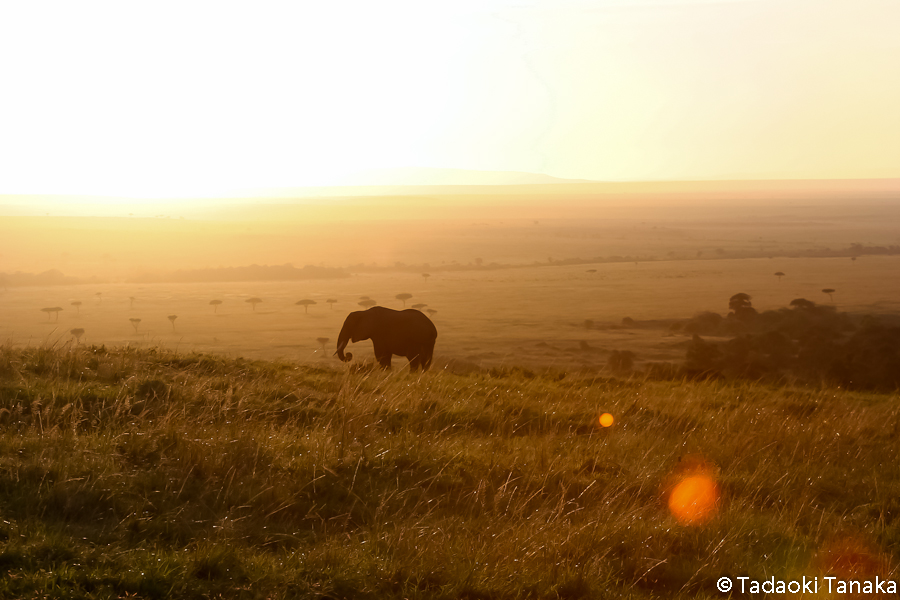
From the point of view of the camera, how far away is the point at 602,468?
5.81 m

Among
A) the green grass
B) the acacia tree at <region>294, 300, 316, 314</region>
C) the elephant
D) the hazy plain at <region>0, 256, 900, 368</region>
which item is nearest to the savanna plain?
the green grass

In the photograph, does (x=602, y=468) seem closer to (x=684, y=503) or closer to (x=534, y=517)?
(x=684, y=503)

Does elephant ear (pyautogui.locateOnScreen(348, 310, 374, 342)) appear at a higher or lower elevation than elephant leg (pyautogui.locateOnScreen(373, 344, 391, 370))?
higher

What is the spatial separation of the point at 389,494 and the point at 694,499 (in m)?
2.24

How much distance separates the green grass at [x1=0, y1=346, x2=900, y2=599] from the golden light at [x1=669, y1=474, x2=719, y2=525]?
90 millimetres

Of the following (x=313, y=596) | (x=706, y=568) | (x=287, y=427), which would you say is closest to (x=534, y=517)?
(x=706, y=568)

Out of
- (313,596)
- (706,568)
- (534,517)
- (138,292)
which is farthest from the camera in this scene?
(138,292)

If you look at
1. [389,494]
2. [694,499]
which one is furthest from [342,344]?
[694,499]

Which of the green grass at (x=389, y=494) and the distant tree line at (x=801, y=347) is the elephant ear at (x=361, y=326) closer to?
the green grass at (x=389, y=494)

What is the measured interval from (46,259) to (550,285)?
6609cm

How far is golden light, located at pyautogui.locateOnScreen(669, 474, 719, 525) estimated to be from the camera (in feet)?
16.0

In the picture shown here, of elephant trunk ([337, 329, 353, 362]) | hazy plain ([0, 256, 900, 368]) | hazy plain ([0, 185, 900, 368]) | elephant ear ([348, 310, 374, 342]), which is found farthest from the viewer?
hazy plain ([0, 185, 900, 368])

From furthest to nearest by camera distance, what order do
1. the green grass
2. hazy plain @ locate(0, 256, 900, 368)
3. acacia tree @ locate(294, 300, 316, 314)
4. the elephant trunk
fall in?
acacia tree @ locate(294, 300, 316, 314) → hazy plain @ locate(0, 256, 900, 368) → the elephant trunk → the green grass

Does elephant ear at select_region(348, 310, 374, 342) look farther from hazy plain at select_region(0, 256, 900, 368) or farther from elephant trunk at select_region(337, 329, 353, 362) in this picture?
hazy plain at select_region(0, 256, 900, 368)
